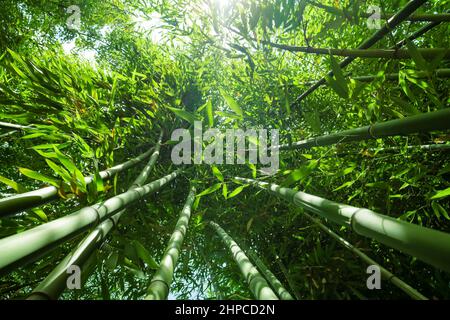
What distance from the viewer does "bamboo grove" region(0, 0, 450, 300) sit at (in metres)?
0.94

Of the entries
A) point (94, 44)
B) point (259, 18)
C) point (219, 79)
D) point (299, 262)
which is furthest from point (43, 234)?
point (94, 44)

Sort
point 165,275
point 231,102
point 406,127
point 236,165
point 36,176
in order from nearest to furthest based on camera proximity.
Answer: point 406,127
point 165,275
point 36,176
point 231,102
point 236,165

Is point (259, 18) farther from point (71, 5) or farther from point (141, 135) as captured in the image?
point (71, 5)

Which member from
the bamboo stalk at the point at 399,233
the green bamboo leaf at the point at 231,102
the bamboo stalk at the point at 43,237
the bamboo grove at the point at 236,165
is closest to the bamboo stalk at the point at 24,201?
the bamboo grove at the point at 236,165

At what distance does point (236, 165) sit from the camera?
250cm

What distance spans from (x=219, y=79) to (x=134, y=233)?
161 centimetres

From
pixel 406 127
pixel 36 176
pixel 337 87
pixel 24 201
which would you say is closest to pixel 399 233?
pixel 406 127

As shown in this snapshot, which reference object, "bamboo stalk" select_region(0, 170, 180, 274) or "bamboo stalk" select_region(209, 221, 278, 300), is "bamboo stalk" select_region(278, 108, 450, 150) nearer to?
"bamboo stalk" select_region(209, 221, 278, 300)

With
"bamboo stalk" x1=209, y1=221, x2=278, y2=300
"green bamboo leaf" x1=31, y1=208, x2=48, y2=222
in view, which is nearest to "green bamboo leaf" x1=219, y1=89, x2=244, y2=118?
"bamboo stalk" x1=209, y1=221, x2=278, y2=300

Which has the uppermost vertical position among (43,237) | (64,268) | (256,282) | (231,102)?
(231,102)

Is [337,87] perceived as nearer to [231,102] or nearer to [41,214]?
[231,102]

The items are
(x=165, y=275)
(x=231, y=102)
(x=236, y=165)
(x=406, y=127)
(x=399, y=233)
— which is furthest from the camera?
(x=236, y=165)

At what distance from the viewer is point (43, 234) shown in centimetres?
58
